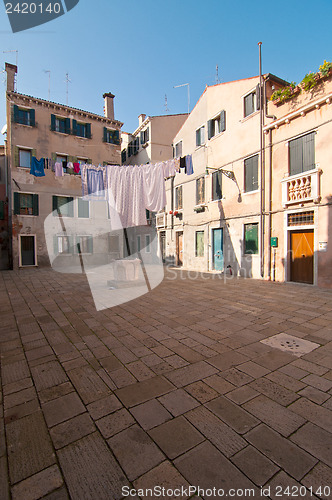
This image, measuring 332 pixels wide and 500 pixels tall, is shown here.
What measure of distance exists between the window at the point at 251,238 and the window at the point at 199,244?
3.50 metres

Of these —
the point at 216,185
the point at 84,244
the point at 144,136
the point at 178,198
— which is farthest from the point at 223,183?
the point at 84,244

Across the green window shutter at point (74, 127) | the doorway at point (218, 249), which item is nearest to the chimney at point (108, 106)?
the green window shutter at point (74, 127)

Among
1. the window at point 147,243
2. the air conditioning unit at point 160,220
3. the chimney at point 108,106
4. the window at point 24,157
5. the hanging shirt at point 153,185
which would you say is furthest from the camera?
the chimney at point 108,106

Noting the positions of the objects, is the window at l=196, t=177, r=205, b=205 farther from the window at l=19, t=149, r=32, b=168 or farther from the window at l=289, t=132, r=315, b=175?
the window at l=19, t=149, r=32, b=168

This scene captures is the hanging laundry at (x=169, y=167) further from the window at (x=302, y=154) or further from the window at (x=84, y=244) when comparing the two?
the window at (x=84, y=244)

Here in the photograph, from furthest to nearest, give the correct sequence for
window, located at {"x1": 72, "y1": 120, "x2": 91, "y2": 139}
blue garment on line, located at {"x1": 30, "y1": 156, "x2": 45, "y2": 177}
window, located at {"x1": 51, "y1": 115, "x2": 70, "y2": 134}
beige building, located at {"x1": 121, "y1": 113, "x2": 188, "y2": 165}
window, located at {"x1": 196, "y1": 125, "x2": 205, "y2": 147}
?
beige building, located at {"x1": 121, "y1": 113, "x2": 188, "y2": 165} → window, located at {"x1": 72, "y1": 120, "x2": 91, "y2": 139} → window, located at {"x1": 51, "y1": 115, "x2": 70, "y2": 134} → window, located at {"x1": 196, "y1": 125, "x2": 205, "y2": 147} → blue garment on line, located at {"x1": 30, "y1": 156, "x2": 45, "y2": 177}

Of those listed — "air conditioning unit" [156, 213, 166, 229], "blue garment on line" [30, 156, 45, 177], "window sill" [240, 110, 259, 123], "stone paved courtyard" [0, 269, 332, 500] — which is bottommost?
"stone paved courtyard" [0, 269, 332, 500]

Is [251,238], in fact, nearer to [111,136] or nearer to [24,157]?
[111,136]

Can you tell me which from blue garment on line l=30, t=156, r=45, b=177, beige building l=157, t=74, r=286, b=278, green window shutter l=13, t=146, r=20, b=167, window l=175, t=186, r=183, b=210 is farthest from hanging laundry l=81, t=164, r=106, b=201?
green window shutter l=13, t=146, r=20, b=167

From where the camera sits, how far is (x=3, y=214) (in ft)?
57.3

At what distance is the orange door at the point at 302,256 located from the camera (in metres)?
9.27

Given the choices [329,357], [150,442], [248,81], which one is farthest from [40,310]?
[248,81]

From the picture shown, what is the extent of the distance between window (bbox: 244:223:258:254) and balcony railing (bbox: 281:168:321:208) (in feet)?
5.90

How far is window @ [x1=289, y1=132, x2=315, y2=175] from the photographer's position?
29.8 ft
